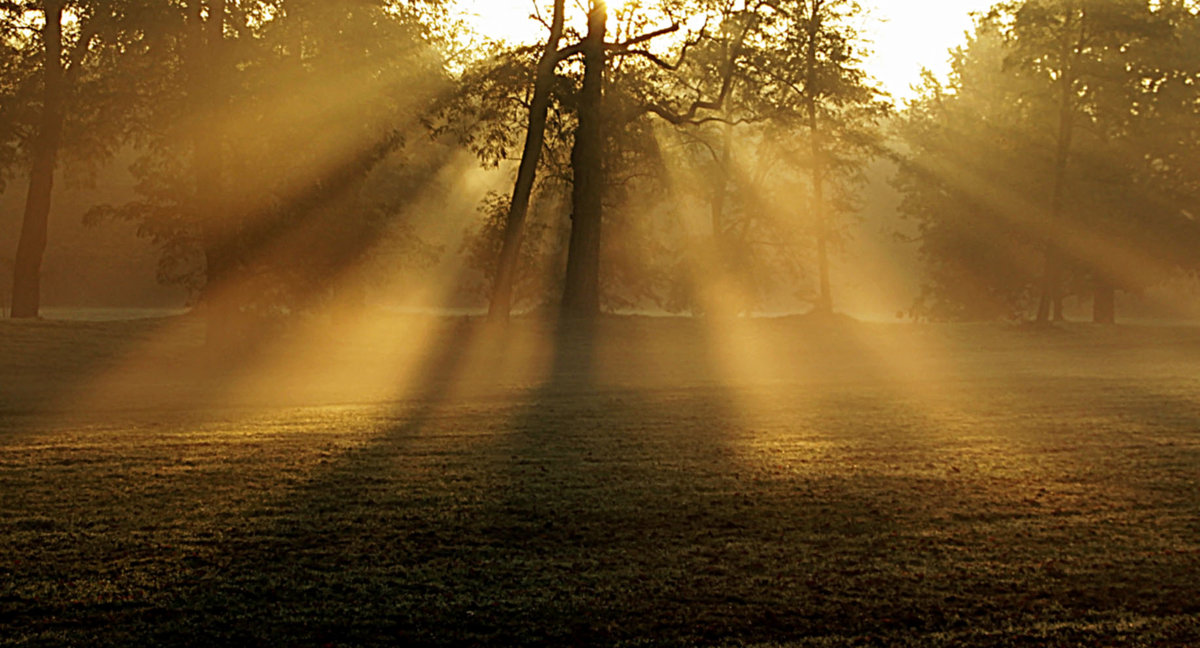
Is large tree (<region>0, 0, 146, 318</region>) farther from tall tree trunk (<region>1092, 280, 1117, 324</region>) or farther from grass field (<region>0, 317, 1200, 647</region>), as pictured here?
tall tree trunk (<region>1092, 280, 1117, 324</region>)

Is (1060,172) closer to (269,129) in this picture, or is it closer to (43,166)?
(269,129)

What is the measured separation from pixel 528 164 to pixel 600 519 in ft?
72.4

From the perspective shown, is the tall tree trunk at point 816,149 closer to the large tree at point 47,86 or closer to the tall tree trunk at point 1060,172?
the tall tree trunk at point 1060,172

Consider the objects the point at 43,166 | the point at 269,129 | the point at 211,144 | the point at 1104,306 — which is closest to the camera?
the point at 211,144

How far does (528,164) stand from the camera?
29109 millimetres

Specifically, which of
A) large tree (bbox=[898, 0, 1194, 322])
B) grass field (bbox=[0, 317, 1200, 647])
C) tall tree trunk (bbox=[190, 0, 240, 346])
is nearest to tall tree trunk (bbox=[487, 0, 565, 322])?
tall tree trunk (bbox=[190, 0, 240, 346])

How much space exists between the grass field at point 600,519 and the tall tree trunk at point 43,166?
37.2 ft

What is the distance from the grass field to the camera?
215 inches

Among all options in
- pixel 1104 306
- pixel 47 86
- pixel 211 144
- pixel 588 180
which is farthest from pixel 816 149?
pixel 47 86

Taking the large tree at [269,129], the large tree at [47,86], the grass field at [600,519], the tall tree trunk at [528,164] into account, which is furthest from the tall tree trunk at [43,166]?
the grass field at [600,519]

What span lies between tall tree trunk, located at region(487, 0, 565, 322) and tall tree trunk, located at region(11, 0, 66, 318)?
35.1 feet

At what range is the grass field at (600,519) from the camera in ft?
18.0

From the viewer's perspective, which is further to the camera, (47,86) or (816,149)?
(816,149)

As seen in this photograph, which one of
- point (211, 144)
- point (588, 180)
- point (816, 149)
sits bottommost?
point (211, 144)
